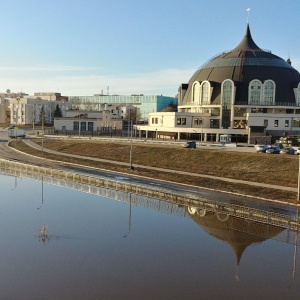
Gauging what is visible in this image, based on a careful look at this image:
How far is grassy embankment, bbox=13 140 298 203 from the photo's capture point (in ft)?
156

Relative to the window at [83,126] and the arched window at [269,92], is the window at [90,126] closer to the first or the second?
the window at [83,126]

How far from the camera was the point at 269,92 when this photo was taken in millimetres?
105562

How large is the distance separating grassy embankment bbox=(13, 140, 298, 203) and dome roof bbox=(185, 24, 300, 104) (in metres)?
41.1

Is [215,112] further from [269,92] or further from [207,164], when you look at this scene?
[207,164]

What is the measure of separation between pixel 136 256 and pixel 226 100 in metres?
84.9

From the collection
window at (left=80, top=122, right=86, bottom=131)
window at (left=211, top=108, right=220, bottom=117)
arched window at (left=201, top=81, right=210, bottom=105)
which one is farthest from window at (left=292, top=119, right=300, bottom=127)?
window at (left=80, top=122, right=86, bottom=131)

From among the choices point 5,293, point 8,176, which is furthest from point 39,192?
point 5,293

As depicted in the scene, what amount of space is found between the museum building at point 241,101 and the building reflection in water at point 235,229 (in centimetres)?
6070

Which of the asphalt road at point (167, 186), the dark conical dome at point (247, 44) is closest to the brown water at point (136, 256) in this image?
the asphalt road at point (167, 186)

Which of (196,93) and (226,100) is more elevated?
(196,93)

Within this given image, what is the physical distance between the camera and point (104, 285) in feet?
73.4

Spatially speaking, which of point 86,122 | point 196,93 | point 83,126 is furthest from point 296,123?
point 83,126

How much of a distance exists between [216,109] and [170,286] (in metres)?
88.4

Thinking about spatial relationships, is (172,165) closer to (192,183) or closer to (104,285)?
(192,183)
